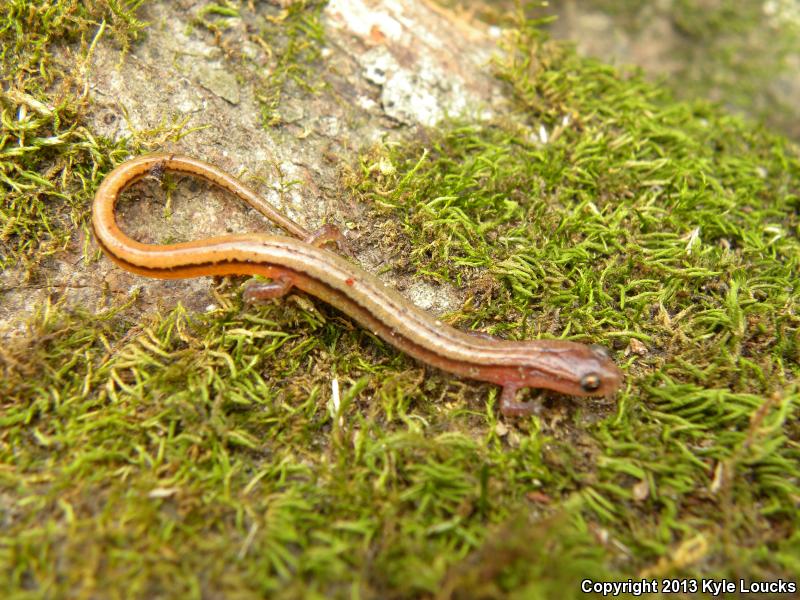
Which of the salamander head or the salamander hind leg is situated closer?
Result: the salamander head

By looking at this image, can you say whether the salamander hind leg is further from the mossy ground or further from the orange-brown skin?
the mossy ground

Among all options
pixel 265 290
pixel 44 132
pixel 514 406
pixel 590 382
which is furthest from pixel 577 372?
pixel 44 132

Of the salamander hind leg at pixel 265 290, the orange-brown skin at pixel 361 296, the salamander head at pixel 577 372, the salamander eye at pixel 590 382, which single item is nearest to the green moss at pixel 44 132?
the orange-brown skin at pixel 361 296

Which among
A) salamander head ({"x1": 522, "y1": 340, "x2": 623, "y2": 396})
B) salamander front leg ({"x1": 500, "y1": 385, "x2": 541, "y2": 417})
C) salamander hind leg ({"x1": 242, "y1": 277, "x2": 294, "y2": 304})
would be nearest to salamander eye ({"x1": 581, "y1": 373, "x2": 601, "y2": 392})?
salamander head ({"x1": 522, "y1": 340, "x2": 623, "y2": 396})

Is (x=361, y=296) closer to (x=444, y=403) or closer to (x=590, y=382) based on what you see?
(x=444, y=403)

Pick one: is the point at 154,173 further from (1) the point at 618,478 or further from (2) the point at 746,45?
(2) the point at 746,45

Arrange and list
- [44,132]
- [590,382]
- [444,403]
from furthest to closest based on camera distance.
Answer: [44,132] < [444,403] < [590,382]

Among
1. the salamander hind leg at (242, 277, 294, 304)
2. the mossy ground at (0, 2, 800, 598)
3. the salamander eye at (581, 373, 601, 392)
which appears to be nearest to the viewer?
the mossy ground at (0, 2, 800, 598)
